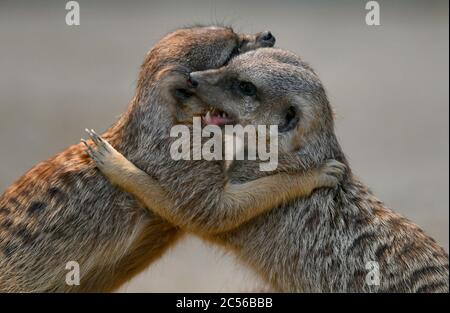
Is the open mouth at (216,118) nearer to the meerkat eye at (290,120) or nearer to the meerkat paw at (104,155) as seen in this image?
the meerkat eye at (290,120)

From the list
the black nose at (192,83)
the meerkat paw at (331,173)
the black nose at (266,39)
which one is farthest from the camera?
the black nose at (266,39)

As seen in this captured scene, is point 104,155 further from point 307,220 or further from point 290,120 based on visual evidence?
point 307,220

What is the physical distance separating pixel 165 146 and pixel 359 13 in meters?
7.01

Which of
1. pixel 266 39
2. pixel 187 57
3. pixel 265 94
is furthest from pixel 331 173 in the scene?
pixel 187 57

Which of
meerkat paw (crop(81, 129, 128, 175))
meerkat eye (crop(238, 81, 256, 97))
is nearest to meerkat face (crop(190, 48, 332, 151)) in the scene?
meerkat eye (crop(238, 81, 256, 97))

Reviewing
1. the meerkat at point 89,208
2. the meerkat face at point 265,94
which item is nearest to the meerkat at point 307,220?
the meerkat face at point 265,94

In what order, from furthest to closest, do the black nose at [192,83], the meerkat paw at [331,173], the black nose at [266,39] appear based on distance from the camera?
the black nose at [266,39], the meerkat paw at [331,173], the black nose at [192,83]

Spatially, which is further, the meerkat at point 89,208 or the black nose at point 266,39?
the black nose at point 266,39

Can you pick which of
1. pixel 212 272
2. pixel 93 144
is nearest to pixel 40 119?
pixel 212 272

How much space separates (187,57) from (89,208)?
33.3 inches

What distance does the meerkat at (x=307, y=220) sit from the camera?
14.6ft

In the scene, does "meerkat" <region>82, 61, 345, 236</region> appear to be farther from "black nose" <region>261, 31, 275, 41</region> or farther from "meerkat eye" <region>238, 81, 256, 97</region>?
"black nose" <region>261, 31, 275, 41</region>

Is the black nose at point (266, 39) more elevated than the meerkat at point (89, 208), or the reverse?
the black nose at point (266, 39)
